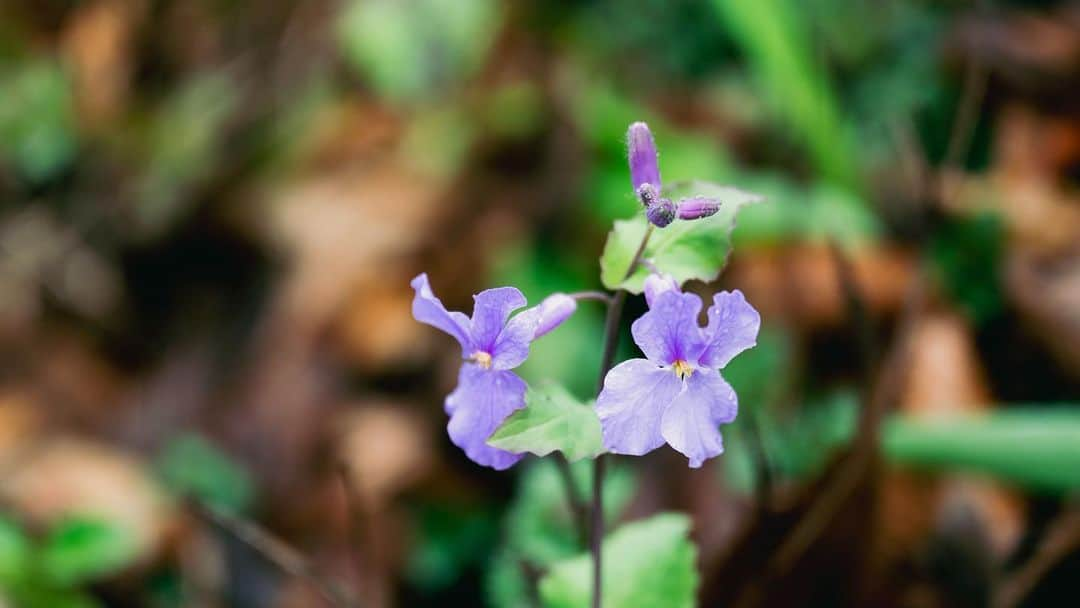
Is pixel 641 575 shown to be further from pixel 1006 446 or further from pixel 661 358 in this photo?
pixel 1006 446

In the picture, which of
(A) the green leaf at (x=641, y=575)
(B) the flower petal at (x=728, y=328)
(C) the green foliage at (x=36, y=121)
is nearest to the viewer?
(B) the flower petal at (x=728, y=328)

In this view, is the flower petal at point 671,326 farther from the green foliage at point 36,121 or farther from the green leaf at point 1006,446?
the green foliage at point 36,121

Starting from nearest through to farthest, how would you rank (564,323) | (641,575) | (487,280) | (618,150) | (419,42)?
(641,575) < (564,323) < (487,280) < (618,150) < (419,42)

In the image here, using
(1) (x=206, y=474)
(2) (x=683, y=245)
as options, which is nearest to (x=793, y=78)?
(2) (x=683, y=245)

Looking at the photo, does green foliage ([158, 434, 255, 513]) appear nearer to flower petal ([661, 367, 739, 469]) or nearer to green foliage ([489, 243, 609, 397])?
green foliage ([489, 243, 609, 397])

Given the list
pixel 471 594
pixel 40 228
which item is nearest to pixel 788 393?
pixel 471 594

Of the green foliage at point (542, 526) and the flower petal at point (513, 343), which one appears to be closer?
the flower petal at point (513, 343)

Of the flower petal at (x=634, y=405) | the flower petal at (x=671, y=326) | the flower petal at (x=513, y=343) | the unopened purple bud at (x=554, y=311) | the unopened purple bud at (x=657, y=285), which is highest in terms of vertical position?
the unopened purple bud at (x=554, y=311)

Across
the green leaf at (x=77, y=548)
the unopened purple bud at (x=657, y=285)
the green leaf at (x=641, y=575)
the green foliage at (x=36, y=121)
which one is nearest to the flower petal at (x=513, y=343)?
the unopened purple bud at (x=657, y=285)
